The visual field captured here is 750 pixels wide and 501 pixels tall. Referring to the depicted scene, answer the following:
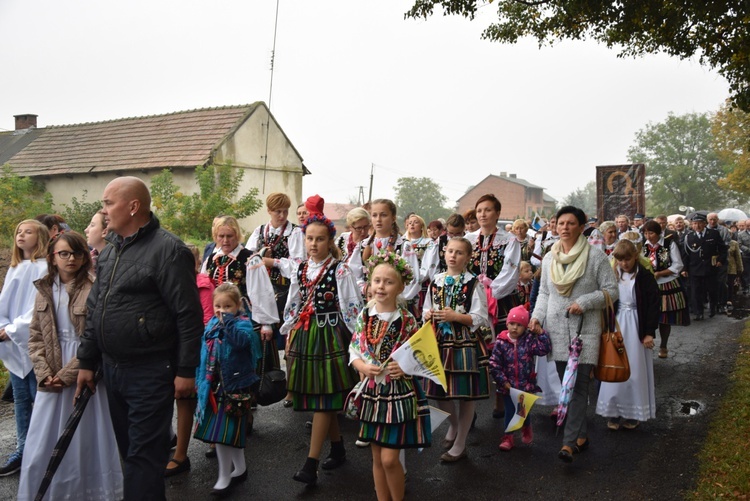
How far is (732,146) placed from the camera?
135 feet

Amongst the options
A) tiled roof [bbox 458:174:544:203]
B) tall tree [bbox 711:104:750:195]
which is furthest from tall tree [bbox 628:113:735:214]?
tall tree [bbox 711:104:750:195]

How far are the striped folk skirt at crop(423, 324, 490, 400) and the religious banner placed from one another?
51.9 feet

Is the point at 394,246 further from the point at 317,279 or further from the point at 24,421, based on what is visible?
the point at 24,421

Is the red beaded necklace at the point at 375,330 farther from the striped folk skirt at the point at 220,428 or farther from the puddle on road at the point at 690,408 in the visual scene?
the puddle on road at the point at 690,408

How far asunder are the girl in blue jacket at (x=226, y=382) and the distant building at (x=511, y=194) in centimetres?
9127

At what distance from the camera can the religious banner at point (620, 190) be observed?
66.5 feet

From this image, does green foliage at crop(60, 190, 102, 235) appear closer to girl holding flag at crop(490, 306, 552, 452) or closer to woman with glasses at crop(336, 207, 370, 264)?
woman with glasses at crop(336, 207, 370, 264)

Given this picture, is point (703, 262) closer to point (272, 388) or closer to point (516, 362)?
point (516, 362)

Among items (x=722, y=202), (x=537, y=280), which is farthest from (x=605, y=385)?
(x=722, y=202)

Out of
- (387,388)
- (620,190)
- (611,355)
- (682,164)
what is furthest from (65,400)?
(682,164)

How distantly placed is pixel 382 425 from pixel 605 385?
10.4ft

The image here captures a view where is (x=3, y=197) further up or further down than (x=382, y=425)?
further up

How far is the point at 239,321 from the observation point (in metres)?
5.02

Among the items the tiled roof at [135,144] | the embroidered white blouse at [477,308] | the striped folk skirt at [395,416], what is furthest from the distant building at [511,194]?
the striped folk skirt at [395,416]
